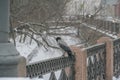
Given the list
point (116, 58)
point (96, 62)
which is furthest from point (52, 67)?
point (116, 58)

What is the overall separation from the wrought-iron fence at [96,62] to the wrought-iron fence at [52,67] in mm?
888

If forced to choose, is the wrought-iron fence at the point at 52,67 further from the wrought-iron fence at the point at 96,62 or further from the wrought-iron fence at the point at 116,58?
the wrought-iron fence at the point at 116,58

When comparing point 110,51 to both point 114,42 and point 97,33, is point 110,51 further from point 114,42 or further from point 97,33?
point 97,33

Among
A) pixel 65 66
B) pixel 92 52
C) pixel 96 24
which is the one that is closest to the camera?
pixel 65 66

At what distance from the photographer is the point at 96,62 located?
7.76 meters

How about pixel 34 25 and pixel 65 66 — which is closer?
pixel 65 66

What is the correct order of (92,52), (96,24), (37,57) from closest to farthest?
(92,52), (96,24), (37,57)

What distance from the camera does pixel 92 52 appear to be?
7434 millimetres

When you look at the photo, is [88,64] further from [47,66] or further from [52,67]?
[47,66]

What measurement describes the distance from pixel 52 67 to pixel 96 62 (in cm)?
250

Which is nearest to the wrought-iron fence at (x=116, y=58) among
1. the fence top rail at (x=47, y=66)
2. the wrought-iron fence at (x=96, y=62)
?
the wrought-iron fence at (x=96, y=62)

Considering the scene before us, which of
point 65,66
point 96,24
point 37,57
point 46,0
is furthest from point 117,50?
point 37,57

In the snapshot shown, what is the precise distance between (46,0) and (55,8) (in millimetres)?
827

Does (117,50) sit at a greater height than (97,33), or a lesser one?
greater
